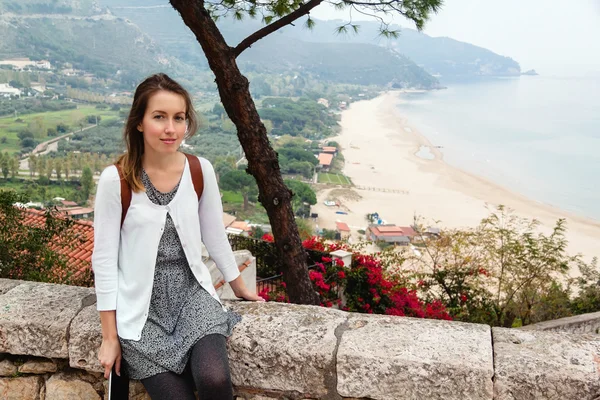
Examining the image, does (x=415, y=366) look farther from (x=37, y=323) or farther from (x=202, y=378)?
(x=37, y=323)

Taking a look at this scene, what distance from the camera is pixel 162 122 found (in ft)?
5.91

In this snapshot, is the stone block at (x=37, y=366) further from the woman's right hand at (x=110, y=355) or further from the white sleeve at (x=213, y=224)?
the white sleeve at (x=213, y=224)

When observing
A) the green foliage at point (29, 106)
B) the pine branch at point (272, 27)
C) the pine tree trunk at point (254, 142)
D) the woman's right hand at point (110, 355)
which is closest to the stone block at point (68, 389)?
the woman's right hand at point (110, 355)

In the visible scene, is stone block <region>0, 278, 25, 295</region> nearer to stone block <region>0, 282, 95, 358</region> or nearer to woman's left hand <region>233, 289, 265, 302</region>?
stone block <region>0, 282, 95, 358</region>

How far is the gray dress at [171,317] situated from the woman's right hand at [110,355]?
21 mm

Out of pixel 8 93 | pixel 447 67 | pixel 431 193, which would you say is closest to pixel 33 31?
pixel 8 93

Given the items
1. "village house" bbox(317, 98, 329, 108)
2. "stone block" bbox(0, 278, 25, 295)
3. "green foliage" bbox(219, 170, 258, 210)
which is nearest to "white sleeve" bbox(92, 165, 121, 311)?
"stone block" bbox(0, 278, 25, 295)

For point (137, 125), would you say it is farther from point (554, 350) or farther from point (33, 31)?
point (33, 31)

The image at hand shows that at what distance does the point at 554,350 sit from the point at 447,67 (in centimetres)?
14278

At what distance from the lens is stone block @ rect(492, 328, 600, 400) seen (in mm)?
1549

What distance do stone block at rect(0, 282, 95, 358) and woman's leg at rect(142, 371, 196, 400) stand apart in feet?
1.26

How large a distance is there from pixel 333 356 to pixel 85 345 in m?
0.81

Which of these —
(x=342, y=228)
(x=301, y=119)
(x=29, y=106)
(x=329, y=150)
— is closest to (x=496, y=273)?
(x=342, y=228)

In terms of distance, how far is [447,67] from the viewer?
13588 cm
